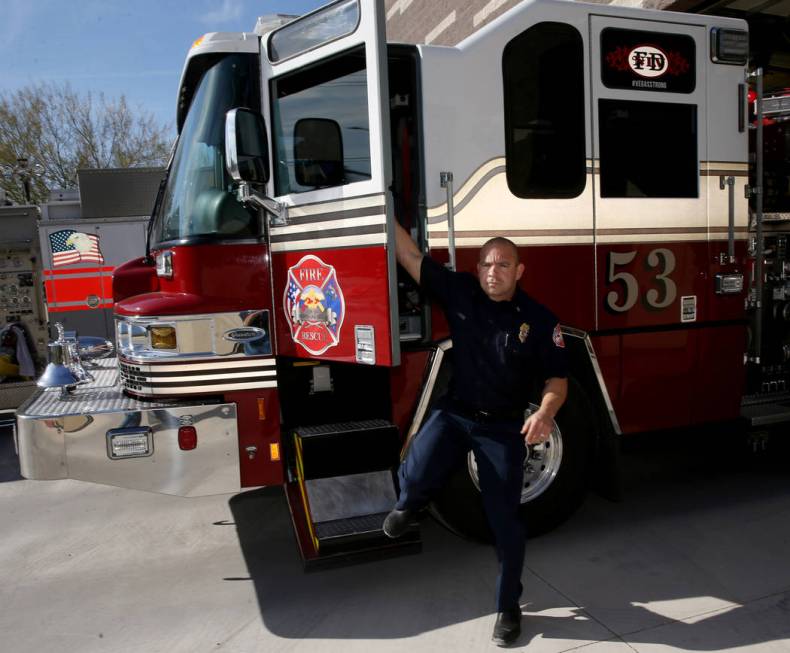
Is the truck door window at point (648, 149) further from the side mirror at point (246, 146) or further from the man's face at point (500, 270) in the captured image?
the side mirror at point (246, 146)

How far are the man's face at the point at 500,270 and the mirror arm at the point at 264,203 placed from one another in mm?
1035

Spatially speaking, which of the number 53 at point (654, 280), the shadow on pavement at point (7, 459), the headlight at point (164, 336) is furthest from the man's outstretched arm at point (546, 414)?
the shadow on pavement at point (7, 459)

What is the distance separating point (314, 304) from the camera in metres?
3.46

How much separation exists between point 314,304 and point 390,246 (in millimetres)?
587

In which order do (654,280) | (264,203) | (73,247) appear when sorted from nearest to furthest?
1. (264,203)
2. (654,280)
3. (73,247)

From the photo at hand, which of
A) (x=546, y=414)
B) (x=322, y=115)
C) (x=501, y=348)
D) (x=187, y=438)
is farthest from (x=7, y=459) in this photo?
(x=546, y=414)

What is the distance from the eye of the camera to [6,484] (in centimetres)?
566

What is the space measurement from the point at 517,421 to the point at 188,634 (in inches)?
70.0

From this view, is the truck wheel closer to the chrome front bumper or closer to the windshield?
the chrome front bumper

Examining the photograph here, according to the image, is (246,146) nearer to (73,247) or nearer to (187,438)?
(187,438)

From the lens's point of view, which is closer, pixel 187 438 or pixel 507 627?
pixel 507 627

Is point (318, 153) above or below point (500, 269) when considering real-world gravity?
above

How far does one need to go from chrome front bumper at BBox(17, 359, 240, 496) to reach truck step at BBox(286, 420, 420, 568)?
0.37 m

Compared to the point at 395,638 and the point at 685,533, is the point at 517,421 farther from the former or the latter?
the point at 685,533
